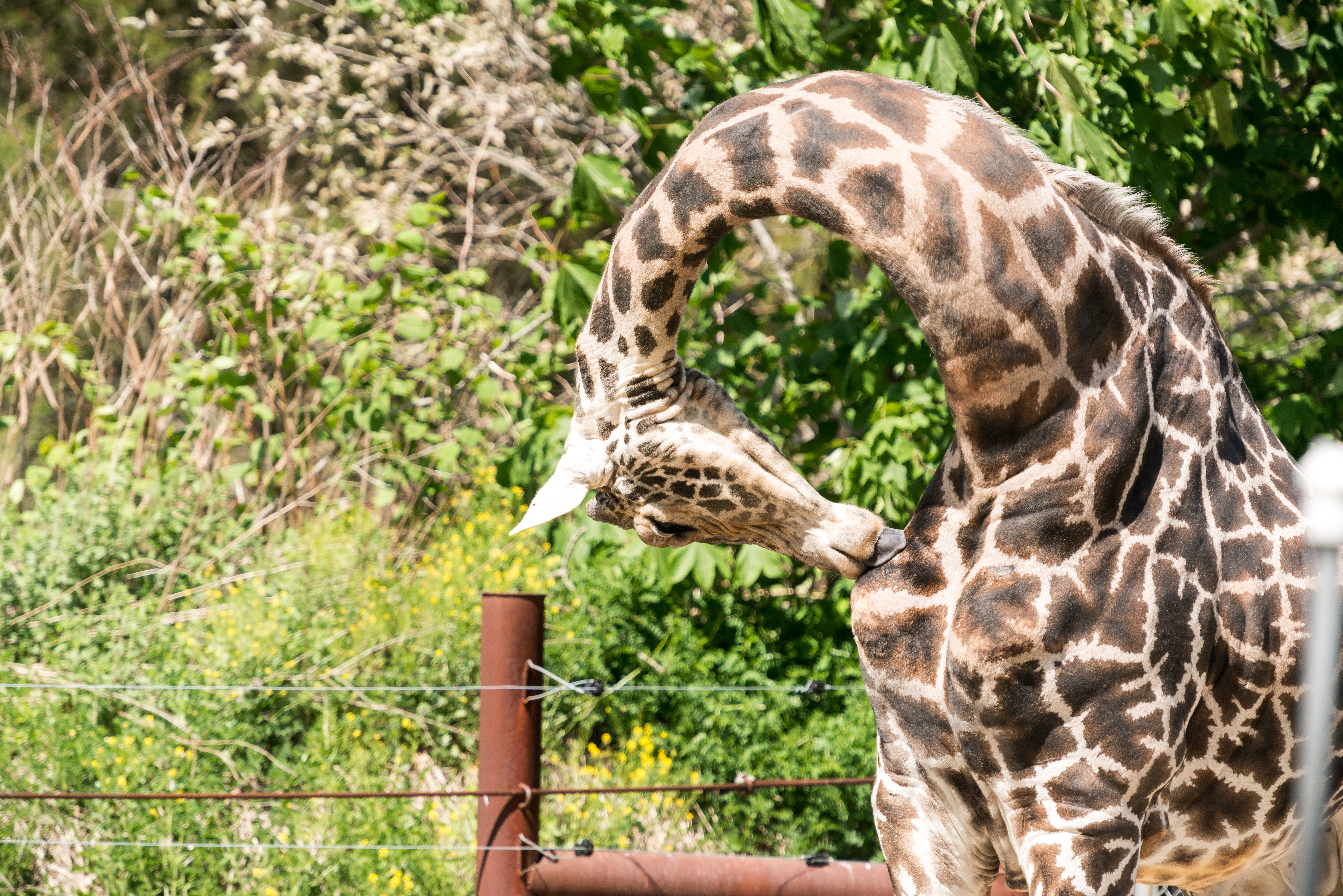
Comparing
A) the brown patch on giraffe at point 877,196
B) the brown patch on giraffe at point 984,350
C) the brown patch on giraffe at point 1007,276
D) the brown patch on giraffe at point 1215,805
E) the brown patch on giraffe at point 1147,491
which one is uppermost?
the brown patch on giraffe at point 877,196

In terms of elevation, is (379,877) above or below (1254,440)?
below

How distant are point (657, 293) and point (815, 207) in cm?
24

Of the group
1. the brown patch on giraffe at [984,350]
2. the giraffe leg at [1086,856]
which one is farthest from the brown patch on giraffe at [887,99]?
the giraffe leg at [1086,856]

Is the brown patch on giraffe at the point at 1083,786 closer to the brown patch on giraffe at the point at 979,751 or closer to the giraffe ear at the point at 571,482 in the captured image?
the brown patch on giraffe at the point at 979,751

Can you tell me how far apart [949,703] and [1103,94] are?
8.32 ft

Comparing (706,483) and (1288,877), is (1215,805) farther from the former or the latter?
(706,483)

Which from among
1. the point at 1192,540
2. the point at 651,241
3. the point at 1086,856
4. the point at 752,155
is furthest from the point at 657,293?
the point at 1086,856

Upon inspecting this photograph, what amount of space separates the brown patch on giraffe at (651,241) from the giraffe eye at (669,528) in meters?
0.38

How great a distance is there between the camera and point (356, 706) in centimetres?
455

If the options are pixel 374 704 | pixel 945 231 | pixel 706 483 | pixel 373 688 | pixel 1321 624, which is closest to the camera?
pixel 1321 624

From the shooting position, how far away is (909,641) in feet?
4.91

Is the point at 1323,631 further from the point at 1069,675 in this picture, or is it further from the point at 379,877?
the point at 379,877

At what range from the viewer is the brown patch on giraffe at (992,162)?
137 centimetres

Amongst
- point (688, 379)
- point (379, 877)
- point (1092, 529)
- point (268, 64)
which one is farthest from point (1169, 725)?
point (268, 64)
